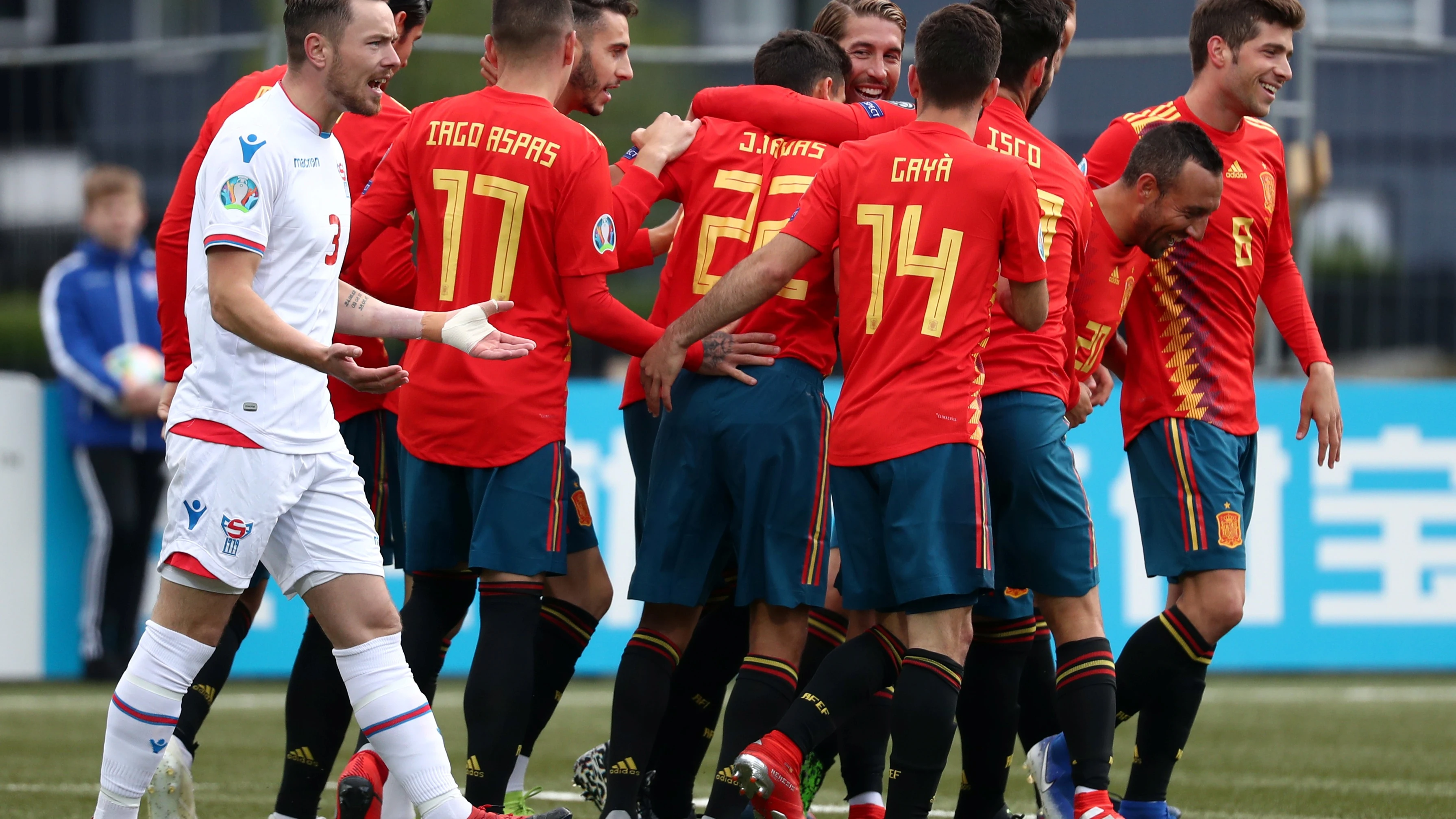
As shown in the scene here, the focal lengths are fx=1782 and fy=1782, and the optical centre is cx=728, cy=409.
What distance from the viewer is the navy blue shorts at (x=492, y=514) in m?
→ 4.61

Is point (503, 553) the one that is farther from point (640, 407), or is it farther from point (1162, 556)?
point (1162, 556)

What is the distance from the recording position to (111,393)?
918 centimetres

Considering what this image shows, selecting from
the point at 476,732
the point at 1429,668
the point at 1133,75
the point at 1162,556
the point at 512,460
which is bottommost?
the point at 1429,668

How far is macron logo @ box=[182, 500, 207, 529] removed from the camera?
408 centimetres

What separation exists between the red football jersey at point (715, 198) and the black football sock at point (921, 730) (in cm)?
118

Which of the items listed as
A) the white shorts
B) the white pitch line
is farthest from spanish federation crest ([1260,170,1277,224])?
the white pitch line

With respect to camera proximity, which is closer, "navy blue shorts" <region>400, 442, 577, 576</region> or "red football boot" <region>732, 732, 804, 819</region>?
"red football boot" <region>732, 732, 804, 819</region>

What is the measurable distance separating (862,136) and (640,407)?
1049 mm

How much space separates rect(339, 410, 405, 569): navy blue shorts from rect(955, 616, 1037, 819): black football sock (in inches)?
68.0

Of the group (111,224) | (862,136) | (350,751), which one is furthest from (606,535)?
(862,136)

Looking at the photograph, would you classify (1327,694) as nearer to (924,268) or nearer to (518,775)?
(518,775)

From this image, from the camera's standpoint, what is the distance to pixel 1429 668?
9789mm

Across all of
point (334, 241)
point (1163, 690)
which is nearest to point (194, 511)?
point (334, 241)

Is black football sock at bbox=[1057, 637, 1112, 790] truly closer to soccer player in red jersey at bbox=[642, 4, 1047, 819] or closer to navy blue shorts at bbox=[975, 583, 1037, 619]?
navy blue shorts at bbox=[975, 583, 1037, 619]
